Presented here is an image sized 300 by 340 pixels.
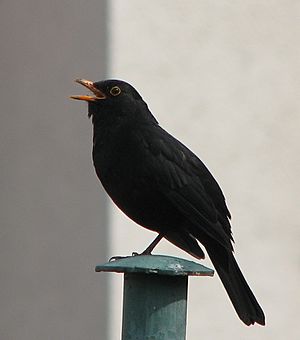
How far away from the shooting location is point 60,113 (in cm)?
746

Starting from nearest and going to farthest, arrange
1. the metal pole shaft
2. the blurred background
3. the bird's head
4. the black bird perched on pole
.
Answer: the metal pole shaft, the black bird perched on pole, the bird's head, the blurred background

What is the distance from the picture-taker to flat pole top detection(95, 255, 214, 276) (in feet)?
11.8

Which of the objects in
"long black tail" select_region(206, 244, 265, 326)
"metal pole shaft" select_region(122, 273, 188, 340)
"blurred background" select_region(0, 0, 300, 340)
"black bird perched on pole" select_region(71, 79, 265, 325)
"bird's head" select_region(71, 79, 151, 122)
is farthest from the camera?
"blurred background" select_region(0, 0, 300, 340)

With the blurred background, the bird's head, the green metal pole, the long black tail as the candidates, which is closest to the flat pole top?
the green metal pole

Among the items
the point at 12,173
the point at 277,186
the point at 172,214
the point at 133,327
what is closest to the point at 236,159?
the point at 277,186

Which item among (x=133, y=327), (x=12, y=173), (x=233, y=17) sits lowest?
(x=133, y=327)

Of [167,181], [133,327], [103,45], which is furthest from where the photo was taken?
[103,45]

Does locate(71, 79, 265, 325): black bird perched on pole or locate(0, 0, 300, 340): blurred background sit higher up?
locate(0, 0, 300, 340): blurred background

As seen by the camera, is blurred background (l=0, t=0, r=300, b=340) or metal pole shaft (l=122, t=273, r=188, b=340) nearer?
metal pole shaft (l=122, t=273, r=188, b=340)

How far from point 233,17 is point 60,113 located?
3.93 feet

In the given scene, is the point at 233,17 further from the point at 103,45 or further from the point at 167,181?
the point at 167,181

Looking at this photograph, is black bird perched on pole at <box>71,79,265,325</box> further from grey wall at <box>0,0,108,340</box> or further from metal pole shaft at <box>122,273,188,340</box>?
grey wall at <box>0,0,108,340</box>

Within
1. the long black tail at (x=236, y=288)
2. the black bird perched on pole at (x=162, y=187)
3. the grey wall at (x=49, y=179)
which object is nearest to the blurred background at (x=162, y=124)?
the grey wall at (x=49, y=179)

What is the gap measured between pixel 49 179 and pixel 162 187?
2.82m
